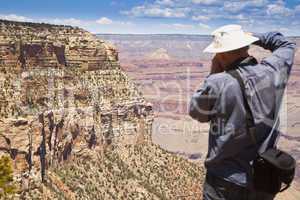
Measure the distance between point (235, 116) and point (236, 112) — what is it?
4 centimetres

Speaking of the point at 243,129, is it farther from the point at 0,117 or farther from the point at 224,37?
the point at 0,117

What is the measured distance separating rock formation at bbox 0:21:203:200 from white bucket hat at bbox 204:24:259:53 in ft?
79.4

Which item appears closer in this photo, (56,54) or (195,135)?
(56,54)

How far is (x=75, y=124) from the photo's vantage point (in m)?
34.8

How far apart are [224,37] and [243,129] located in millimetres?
851

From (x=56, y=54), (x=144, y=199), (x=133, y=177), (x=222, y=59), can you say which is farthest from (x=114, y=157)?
(x=222, y=59)

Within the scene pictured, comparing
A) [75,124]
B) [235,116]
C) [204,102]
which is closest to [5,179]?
[204,102]

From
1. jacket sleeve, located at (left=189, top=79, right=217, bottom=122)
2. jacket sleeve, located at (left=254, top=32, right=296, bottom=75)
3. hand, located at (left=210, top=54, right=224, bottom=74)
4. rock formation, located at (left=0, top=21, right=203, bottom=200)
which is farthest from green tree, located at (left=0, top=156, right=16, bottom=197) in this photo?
rock formation, located at (left=0, top=21, right=203, bottom=200)

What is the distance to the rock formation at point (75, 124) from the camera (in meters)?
30.4

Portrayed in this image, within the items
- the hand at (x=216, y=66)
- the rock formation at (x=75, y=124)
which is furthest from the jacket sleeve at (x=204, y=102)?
the rock formation at (x=75, y=124)

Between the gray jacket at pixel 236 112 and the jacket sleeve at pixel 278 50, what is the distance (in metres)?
0.02

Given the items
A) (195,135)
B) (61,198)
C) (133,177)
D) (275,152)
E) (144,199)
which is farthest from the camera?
(195,135)

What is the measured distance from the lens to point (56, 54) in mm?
36656

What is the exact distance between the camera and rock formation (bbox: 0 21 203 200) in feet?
99.9
